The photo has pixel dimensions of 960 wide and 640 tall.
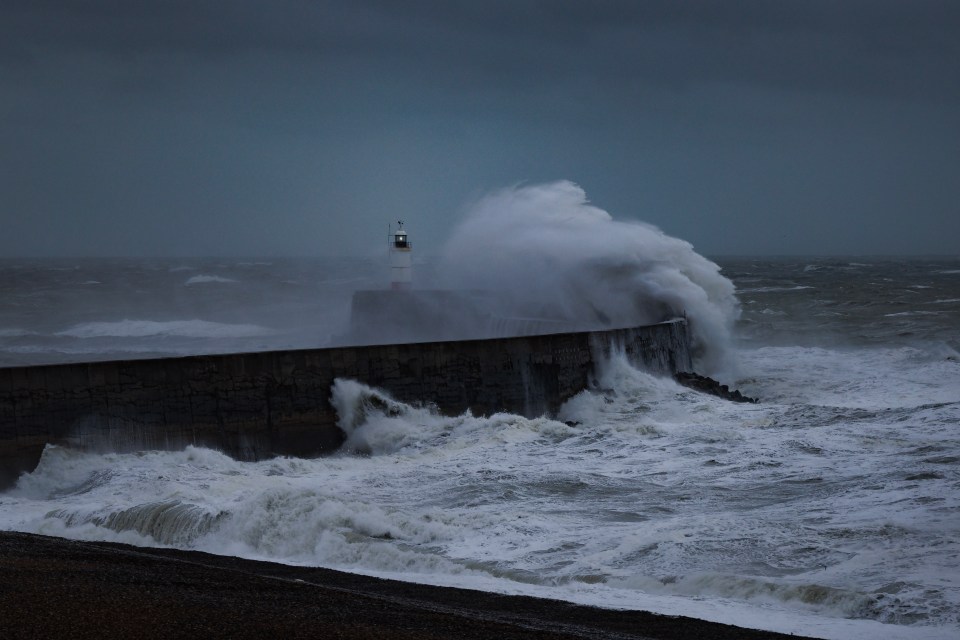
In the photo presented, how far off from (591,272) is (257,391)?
932cm

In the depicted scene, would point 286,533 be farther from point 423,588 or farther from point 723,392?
point 723,392

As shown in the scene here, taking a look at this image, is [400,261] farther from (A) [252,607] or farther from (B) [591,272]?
(A) [252,607]

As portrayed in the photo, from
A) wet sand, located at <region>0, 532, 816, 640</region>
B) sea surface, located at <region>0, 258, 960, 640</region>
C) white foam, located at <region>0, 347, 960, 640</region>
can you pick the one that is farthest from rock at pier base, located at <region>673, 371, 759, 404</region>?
wet sand, located at <region>0, 532, 816, 640</region>

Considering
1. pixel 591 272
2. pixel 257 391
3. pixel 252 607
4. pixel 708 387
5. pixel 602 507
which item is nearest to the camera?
pixel 252 607

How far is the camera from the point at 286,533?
7266 mm

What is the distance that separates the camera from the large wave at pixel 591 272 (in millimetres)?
17938

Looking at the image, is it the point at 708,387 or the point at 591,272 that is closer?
the point at 708,387

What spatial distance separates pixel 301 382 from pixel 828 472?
17.7ft

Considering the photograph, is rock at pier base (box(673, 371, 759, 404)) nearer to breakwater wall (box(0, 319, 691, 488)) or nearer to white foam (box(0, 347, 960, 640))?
breakwater wall (box(0, 319, 691, 488))

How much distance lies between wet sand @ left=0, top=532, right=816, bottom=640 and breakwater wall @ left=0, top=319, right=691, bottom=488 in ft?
10.6

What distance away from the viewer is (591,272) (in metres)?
18.5

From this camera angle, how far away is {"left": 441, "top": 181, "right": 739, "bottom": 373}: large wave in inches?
706

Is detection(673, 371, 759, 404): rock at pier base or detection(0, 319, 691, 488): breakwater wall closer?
detection(0, 319, 691, 488): breakwater wall

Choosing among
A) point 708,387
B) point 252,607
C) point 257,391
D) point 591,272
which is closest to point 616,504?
point 252,607
